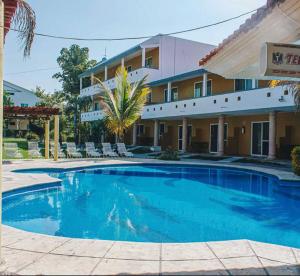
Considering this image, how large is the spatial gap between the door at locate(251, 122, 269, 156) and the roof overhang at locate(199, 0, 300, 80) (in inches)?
582

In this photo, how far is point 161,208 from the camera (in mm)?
9523

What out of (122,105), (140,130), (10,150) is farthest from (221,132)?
(140,130)

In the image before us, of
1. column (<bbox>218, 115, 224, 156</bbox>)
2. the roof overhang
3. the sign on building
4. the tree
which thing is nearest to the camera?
the sign on building

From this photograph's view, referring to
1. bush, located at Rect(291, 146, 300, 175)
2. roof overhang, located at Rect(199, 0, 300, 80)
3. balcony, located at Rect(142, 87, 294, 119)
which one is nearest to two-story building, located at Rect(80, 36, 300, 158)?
balcony, located at Rect(142, 87, 294, 119)

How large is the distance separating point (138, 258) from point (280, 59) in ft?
10.5

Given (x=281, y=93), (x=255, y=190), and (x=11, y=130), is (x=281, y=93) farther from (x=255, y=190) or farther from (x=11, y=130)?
(x=11, y=130)

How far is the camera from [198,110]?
2194 centimetres

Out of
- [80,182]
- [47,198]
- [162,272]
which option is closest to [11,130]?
[80,182]

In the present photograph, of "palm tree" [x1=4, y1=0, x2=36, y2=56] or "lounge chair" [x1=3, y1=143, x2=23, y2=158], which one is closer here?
"palm tree" [x1=4, y1=0, x2=36, y2=56]

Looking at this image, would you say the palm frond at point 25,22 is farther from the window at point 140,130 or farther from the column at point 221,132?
the window at point 140,130

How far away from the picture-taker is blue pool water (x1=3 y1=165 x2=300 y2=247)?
7.16 m

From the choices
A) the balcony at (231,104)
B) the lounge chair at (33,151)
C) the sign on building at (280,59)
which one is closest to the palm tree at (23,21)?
the sign on building at (280,59)

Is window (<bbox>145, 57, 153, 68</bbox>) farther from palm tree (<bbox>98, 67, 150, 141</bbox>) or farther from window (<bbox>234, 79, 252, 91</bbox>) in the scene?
window (<bbox>234, 79, 252, 91</bbox>)

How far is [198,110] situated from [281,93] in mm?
6713
